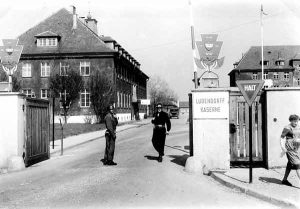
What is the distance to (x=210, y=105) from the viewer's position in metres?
11.7

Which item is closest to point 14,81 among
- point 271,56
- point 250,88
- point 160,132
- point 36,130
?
point 36,130

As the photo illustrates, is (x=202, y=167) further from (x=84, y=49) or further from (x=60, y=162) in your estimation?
(x=84, y=49)

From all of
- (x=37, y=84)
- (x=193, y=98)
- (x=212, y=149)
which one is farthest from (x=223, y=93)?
(x=37, y=84)

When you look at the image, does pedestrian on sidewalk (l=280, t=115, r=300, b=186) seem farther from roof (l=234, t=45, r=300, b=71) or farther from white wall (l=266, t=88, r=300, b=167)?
roof (l=234, t=45, r=300, b=71)

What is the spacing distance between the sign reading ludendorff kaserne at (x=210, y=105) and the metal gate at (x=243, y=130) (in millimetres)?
290

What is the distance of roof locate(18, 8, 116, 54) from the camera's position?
49312mm

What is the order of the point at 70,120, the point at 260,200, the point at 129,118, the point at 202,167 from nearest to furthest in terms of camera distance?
the point at 260,200
the point at 202,167
the point at 70,120
the point at 129,118

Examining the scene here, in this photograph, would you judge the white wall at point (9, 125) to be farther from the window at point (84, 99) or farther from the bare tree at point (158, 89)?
the bare tree at point (158, 89)

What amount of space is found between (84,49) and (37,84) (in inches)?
288

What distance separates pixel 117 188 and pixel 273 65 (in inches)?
3523

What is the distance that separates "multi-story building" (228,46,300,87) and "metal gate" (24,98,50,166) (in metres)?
80.9

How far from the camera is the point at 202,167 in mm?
11320

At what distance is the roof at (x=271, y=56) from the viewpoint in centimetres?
9312

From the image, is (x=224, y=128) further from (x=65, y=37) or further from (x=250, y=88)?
(x=65, y=37)
